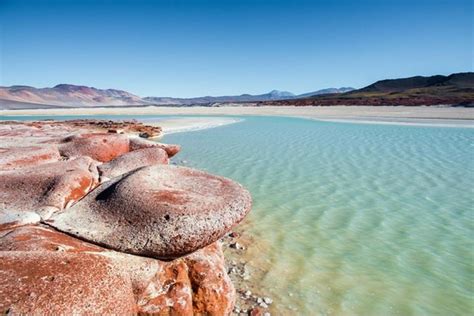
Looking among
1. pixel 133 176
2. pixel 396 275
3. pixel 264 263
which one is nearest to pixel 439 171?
pixel 396 275

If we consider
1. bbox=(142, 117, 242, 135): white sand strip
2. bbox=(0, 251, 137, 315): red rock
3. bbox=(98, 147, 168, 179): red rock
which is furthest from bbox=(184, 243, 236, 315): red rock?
bbox=(142, 117, 242, 135): white sand strip

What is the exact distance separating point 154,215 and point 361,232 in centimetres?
548

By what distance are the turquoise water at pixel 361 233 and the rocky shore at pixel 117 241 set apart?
4.56 feet

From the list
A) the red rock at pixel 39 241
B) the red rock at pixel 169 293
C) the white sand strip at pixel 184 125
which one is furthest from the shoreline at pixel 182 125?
the red rock at pixel 169 293

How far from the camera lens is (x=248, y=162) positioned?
1627 cm

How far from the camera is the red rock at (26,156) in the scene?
6.69m

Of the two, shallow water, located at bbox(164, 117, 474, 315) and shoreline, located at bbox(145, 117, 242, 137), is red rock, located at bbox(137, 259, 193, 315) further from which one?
shoreline, located at bbox(145, 117, 242, 137)

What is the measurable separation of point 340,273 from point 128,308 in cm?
425

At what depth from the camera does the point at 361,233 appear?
8.04 meters

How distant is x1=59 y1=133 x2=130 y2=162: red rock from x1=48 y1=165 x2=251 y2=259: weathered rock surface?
135 inches

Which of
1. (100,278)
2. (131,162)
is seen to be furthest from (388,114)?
(100,278)

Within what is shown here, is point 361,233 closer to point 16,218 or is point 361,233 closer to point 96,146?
point 96,146

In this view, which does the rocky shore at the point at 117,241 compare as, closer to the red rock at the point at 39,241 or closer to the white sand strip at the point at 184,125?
the red rock at the point at 39,241

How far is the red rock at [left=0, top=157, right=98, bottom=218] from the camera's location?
491cm
